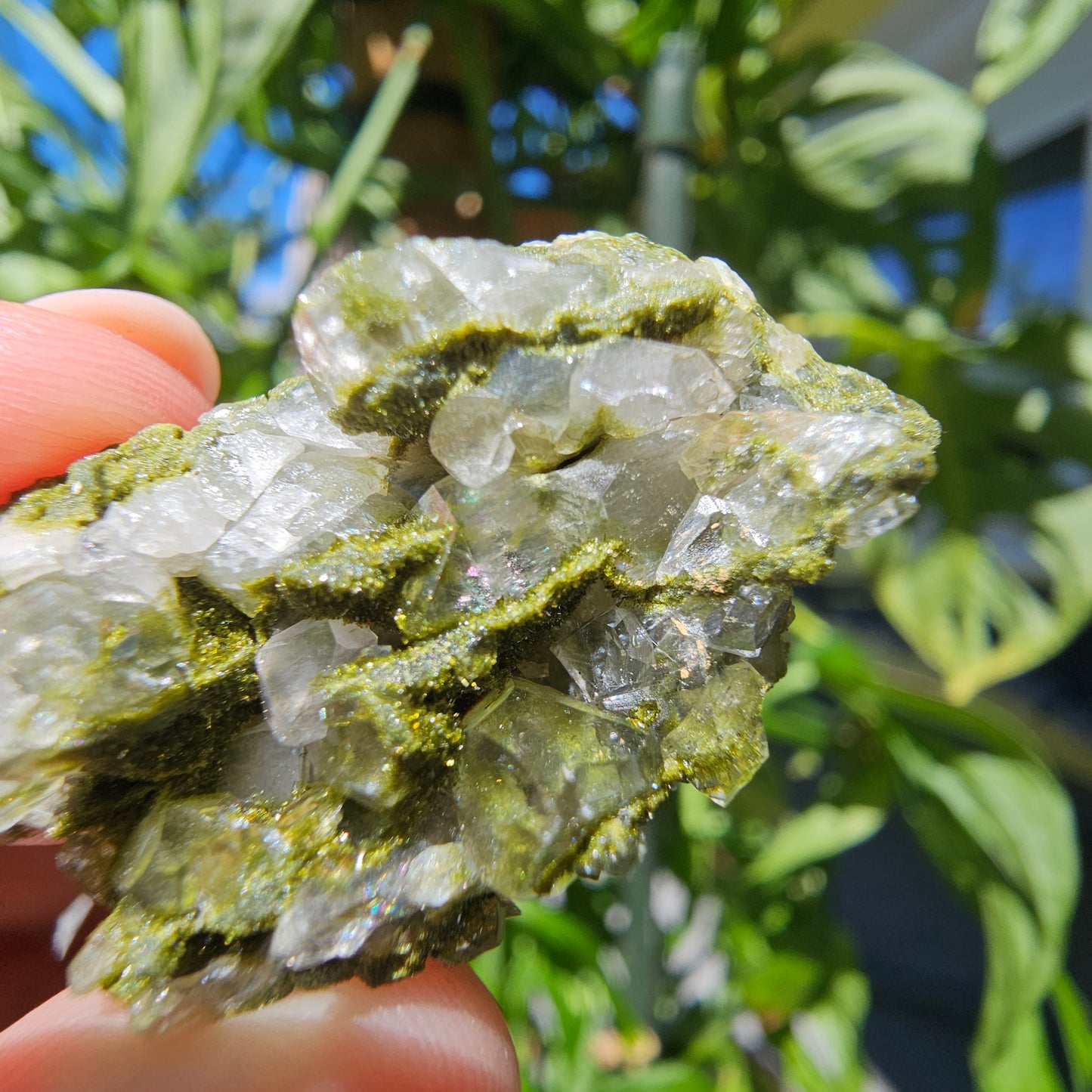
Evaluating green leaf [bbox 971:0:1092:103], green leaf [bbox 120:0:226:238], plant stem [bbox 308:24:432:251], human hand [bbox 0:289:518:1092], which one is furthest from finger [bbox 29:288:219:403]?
green leaf [bbox 971:0:1092:103]

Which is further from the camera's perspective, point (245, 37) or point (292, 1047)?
point (245, 37)

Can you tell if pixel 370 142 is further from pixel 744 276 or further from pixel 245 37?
pixel 744 276

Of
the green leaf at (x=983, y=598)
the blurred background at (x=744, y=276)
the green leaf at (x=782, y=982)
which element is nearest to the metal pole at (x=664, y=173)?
the blurred background at (x=744, y=276)

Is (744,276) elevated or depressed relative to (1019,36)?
depressed

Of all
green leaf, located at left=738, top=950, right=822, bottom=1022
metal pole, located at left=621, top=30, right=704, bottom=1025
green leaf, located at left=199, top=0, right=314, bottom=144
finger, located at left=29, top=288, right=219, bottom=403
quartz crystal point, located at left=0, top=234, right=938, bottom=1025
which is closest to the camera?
quartz crystal point, located at left=0, top=234, right=938, bottom=1025

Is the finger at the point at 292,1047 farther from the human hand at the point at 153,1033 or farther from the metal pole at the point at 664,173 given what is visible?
the metal pole at the point at 664,173

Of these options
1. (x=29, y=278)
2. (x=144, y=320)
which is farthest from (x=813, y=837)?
(x=29, y=278)

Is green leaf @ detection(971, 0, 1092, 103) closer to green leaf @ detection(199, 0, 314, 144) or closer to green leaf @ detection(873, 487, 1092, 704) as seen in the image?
green leaf @ detection(873, 487, 1092, 704)
